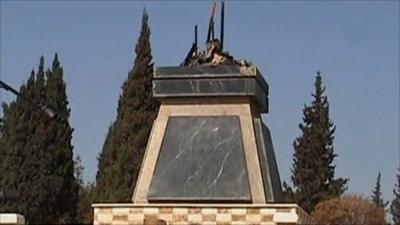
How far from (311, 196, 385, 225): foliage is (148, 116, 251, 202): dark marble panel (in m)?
10.8

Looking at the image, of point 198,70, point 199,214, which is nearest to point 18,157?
point 198,70

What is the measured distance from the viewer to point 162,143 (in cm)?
1091

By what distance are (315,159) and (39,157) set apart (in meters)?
7.48

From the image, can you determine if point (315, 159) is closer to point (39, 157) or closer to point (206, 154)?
point (39, 157)

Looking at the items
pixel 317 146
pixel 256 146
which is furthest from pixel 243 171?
pixel 317 146

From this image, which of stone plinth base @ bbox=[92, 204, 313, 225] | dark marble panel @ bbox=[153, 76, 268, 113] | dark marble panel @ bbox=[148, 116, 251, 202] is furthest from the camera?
dark marble panel @ bbox=[153, 76, 268, 113]

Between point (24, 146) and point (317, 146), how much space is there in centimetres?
782

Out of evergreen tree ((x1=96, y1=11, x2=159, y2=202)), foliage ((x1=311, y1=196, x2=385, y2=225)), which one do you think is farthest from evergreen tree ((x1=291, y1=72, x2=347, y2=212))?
evergreen tree ((x1=96, y1=11, x2=159, y2=202))

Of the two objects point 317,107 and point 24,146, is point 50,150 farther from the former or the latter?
point 317,107

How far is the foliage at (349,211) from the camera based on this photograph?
21.4 meters

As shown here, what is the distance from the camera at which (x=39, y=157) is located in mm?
21297

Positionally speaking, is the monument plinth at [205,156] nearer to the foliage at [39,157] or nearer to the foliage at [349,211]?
the foliage at [39,157]

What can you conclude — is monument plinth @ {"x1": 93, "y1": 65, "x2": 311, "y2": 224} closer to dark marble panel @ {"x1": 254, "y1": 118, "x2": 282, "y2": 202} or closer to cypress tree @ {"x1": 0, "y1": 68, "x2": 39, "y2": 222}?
dark marble panel @ {"x1": 254, "y1": 118, "x2": 282, "y2": 202}

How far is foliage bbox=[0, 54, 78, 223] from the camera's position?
20891 mm
